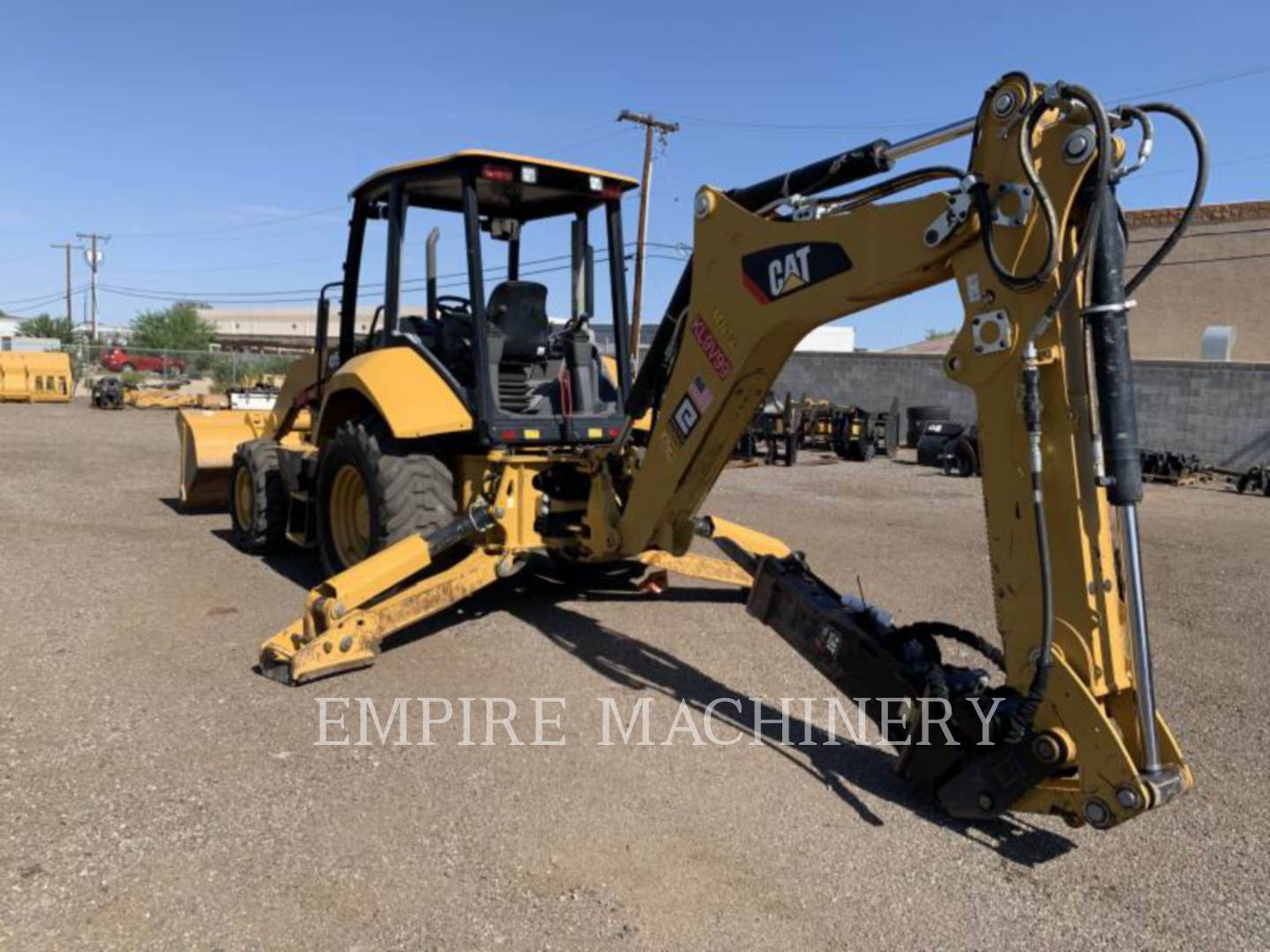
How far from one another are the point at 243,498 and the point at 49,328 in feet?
225

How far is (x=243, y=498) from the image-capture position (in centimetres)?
849

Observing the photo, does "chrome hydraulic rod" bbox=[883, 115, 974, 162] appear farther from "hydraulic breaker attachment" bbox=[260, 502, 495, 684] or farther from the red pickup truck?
the red pickup truck

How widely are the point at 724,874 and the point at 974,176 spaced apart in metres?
2.47

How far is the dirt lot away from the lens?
3039 millimetres

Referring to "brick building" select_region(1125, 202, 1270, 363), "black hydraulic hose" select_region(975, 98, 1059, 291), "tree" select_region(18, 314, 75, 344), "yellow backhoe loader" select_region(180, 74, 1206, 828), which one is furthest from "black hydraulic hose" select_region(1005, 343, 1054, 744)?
"tree" select_region(18, 314, 75, 344)

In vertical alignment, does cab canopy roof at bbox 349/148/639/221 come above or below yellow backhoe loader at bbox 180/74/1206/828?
above

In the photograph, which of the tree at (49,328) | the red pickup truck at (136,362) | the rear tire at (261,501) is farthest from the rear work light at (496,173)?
the tree at (49,328)

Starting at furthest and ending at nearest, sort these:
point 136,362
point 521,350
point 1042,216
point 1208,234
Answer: point 136,362, point 1208,234, point 521,350, point 1042,216

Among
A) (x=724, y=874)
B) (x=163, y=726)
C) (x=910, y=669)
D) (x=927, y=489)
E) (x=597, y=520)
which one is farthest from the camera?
(x=927, y=489)

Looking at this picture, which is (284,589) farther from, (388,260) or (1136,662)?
(1136,662)

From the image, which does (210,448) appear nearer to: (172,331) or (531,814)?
(531,814)

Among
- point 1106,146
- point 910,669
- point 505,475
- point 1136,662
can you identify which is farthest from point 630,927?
point 505,475

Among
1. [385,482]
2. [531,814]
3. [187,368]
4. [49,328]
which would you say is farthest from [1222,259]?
[49,328]

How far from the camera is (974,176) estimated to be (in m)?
3.43
